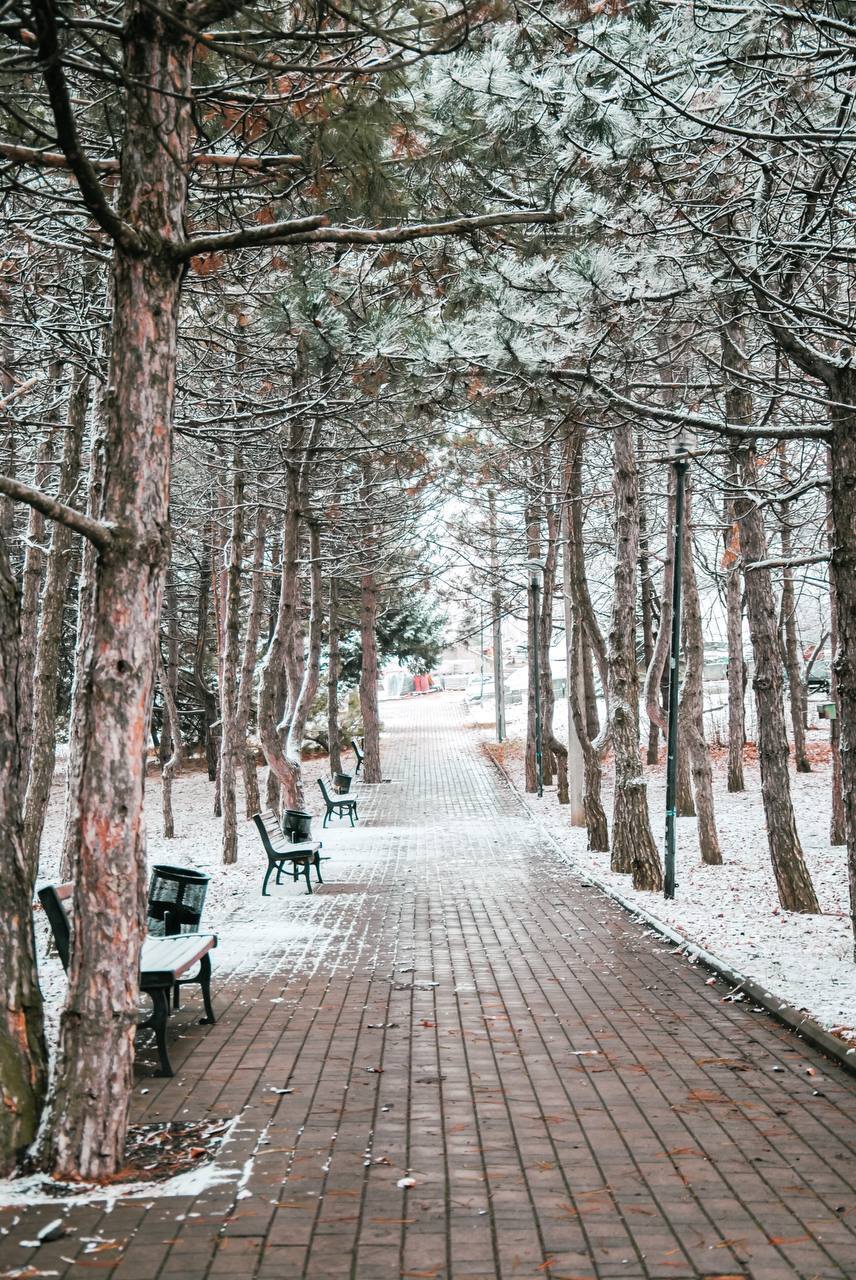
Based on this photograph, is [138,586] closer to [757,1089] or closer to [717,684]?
[757,1089]

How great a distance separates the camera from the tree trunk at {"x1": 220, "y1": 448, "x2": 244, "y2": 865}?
17141 millimetres

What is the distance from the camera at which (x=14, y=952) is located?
5.10 meters

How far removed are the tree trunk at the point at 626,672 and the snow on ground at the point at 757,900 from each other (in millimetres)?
847

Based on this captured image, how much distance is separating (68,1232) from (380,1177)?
1268 mm

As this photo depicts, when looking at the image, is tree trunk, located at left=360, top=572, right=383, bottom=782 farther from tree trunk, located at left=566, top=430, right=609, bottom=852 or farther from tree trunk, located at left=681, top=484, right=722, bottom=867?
tree trunk, located at left=681, top=484, right=722, bottom=867

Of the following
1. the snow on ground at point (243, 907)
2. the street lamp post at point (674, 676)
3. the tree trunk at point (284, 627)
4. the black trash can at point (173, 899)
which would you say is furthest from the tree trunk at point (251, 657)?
the black trash can at point (173, 899)

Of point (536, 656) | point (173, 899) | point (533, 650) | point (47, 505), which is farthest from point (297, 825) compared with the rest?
point (533, 650)

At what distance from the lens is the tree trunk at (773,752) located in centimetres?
1194

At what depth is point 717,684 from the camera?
53.1 meters

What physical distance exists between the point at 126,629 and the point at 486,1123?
2.90 meters

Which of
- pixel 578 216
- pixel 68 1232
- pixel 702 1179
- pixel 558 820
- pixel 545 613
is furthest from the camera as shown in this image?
pixel 545 613

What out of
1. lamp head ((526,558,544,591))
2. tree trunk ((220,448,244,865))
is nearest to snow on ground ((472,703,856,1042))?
lamp head ((526,558,544,591))

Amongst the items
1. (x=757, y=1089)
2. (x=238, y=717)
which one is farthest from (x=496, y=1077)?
(x=238, y=717)

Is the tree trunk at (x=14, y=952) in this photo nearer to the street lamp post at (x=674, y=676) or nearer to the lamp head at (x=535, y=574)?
the street lamp post at (x=674, y=676)
